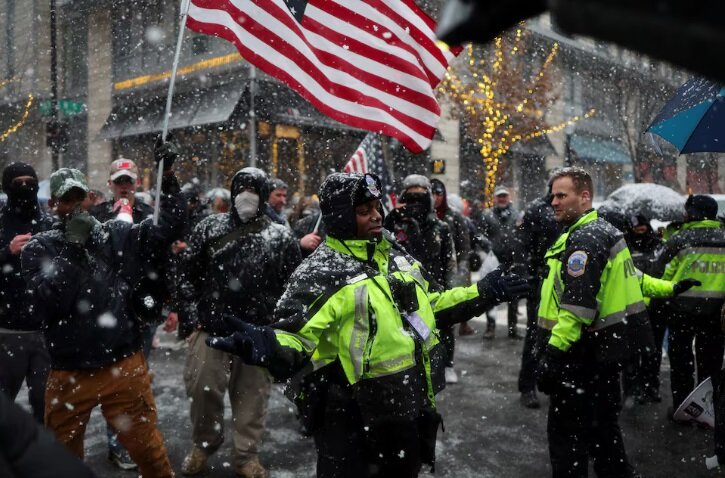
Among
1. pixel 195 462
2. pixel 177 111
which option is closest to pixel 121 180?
pixel 195 462

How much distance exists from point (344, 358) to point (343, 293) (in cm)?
30

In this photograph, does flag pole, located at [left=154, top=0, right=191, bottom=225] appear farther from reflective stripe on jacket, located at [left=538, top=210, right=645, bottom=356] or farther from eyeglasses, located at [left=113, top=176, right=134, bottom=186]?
reflective stripe on jacket, located at [left=538, top=210, right=645, bottom=356]

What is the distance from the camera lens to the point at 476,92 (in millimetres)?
20125

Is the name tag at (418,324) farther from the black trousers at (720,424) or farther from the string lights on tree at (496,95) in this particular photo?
the string lights on tree at (496,95)

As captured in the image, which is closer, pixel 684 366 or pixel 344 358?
pixel 344 358

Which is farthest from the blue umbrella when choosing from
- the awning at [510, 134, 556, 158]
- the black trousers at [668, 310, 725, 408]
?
the awning at [510, 134, 556, 158]

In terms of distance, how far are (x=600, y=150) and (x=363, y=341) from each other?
27772mm

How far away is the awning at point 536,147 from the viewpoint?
936 inches

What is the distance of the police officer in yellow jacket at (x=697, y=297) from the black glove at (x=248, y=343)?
4291mm

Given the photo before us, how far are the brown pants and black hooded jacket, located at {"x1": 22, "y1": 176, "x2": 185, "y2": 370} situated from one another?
8 centimetres

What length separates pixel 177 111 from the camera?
1836 centimetres

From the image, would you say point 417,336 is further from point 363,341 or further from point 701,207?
point 701,207

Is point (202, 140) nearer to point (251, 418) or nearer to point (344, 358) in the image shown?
point (251, 418)

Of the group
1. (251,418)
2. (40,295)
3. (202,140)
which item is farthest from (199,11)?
(202,140)
